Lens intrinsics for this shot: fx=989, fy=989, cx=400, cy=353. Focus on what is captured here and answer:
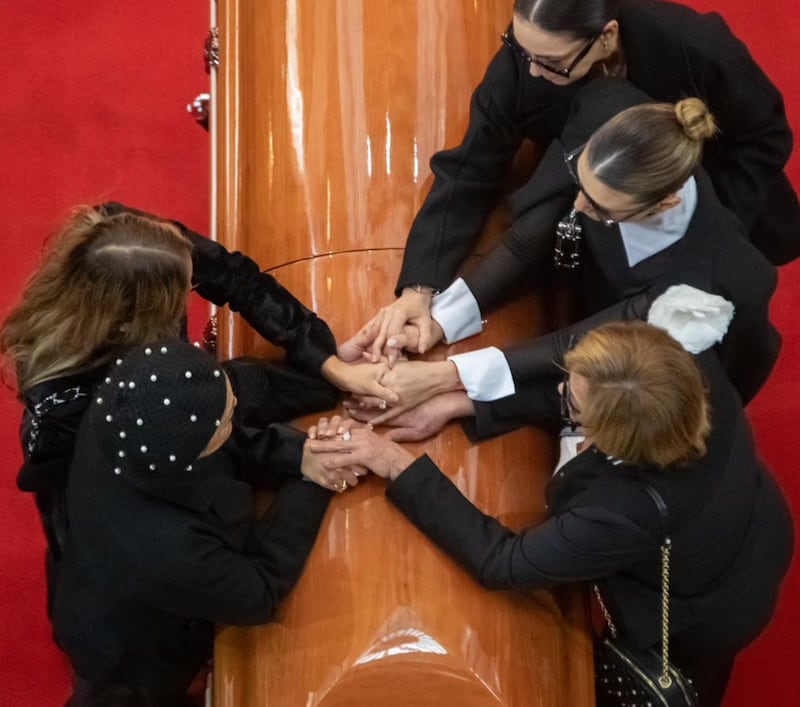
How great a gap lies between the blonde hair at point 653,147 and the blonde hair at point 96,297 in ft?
2.12

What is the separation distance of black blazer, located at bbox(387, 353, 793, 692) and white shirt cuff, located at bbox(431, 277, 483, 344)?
275 mm

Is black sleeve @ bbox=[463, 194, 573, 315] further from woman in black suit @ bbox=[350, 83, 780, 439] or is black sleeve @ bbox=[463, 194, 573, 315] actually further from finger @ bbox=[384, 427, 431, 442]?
finger @ bbox=[384, 427, 431, 442]

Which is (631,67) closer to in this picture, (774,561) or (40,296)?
(774,561)

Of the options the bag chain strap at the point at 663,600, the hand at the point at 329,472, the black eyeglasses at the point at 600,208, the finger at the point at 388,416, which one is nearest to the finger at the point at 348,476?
the hand at the point at 329,472

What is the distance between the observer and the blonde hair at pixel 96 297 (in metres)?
1.41

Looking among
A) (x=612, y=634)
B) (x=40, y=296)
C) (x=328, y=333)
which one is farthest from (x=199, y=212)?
(x=612, y=634)

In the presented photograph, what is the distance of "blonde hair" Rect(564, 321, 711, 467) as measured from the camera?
1.28 m

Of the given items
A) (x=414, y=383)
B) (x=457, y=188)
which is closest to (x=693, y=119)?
(x=457, y=188)

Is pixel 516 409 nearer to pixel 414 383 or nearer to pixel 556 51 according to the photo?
pixel 414 383

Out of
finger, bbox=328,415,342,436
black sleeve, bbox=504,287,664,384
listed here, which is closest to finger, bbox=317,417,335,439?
finger, bbox=328,415,342,436

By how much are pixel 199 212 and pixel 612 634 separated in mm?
1626

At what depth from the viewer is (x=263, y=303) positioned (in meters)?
1.71

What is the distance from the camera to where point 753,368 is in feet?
5.90

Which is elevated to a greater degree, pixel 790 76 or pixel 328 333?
pixel 790 76
